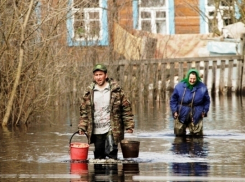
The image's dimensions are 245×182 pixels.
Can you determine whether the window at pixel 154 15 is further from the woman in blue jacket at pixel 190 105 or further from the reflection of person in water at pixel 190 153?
the reflection of person in water at pixel 190 153

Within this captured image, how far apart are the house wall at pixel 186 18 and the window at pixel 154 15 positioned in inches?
20.4

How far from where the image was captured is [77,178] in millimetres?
13297

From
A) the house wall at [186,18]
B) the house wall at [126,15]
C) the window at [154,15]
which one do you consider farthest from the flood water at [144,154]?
the house wall at [186,18]

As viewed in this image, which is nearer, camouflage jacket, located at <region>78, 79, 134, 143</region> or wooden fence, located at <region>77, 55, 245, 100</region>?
camouflage jacket, located at <region>78, 79, 134, 143</region>

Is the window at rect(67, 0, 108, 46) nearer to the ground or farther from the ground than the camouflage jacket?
farther from the ground

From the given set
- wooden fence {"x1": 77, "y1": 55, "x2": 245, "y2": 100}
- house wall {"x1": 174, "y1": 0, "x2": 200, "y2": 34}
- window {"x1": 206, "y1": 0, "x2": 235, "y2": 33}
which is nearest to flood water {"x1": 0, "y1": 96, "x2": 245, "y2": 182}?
wooden fence {"x1": 77, "y1": 55, "x2": 245, "y2": 100}

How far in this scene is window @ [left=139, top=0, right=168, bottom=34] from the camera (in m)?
37.2

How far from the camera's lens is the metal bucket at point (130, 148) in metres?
15.3

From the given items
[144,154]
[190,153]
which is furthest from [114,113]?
[190,153]

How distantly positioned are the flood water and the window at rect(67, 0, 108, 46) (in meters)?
2.68

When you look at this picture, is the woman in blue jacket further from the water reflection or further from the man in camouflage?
the water reflection

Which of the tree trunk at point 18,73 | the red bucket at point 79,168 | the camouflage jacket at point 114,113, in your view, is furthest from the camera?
the tree trunk at point 18,73

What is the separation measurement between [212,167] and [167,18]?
26.7 m

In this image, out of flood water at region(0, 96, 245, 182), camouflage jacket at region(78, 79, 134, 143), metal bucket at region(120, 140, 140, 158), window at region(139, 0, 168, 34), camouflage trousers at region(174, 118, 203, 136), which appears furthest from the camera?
window at region(139, 0, 168, 34)
